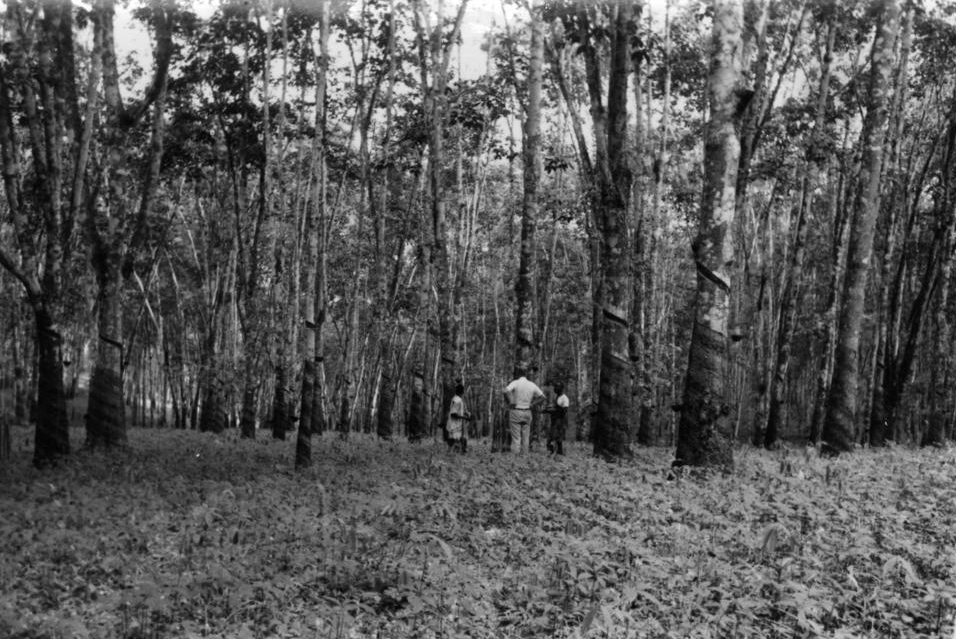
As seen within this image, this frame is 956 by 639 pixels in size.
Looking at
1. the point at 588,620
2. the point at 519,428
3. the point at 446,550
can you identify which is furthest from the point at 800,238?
the point at 588,620

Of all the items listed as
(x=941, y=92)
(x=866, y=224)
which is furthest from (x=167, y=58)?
(x=941, y=92)

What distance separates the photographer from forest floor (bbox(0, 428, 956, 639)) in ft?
18.8

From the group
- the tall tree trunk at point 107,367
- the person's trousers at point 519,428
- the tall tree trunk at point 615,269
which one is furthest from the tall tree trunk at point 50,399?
the tall tree trunk at point 615,269

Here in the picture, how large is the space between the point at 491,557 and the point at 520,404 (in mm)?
9147

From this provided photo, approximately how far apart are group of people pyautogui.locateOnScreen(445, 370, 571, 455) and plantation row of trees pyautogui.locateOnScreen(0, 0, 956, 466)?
0.77 meters

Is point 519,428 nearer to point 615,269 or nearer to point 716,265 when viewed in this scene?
point 615,269

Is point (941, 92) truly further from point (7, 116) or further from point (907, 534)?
point (7, 116)

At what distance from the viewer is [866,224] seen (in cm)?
1609

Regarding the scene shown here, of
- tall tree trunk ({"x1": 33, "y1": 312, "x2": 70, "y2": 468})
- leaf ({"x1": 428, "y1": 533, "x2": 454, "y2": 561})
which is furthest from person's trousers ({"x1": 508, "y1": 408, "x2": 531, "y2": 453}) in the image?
leaf ({"x1": 428, "y1": 533, "x2": 454, "y2": 561})

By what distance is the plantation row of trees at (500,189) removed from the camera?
13688mm

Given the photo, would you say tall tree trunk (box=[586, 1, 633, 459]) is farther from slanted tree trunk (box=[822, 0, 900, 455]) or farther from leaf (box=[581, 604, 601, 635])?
leaf (box=[581, 604, 601, 635])

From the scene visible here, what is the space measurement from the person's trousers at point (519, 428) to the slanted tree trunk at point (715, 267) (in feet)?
18.5

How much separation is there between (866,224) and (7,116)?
53.8 feet

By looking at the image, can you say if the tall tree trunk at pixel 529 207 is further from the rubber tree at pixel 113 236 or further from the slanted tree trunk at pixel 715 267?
the rubber tree at pixel 113 236
